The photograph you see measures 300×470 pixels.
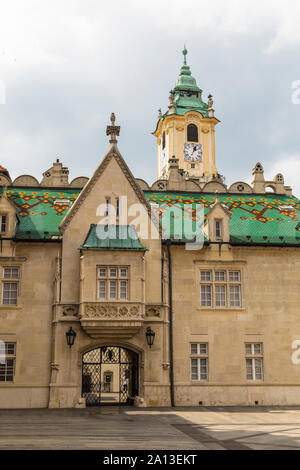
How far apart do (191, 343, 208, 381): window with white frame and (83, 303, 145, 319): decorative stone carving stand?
13.8 feet

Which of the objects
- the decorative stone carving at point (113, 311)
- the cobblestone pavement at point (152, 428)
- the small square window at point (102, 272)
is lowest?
the cobblestone pavement at point (152, 428)

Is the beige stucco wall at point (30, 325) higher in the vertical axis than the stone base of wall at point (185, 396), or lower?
higher

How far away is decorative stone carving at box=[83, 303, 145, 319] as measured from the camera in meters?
27.6

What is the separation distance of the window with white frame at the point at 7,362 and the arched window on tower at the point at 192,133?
73.0m

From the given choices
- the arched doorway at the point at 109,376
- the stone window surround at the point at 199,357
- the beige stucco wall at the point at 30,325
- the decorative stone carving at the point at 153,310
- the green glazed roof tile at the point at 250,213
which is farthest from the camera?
the green glazed roof tile at the point at 250,213

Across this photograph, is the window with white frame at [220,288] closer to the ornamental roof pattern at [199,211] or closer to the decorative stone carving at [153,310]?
the ornamental roof pattern at [199,211]

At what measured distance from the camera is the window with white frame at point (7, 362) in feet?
92.7

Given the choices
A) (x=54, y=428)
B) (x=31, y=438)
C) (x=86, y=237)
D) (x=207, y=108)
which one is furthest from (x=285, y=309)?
(x=207, y=108)

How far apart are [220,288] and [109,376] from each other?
28721mm

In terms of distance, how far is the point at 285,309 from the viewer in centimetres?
3089

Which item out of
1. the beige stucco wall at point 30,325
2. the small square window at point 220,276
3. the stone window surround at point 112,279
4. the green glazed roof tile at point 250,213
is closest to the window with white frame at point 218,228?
the green glazed roof tile at point 250,213

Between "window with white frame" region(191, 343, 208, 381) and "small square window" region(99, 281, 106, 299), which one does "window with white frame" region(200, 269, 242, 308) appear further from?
"small square window" region(99, 281, 106, 299)

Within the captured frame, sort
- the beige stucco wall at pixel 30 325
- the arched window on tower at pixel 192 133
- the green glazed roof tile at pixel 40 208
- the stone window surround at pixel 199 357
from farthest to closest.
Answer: the arched window on tower at pixel 192 133 < the green glazed roof tile at pixel 40 208 < the stone window surround at pixel 199 357 < the beige stucco wall at pixel 30 325
